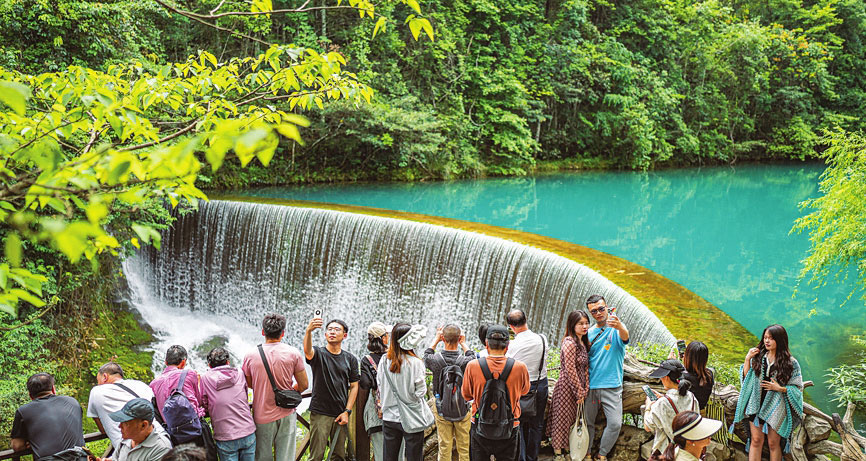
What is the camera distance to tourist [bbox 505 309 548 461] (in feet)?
12.0

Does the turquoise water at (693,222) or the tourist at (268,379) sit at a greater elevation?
the tourist at (268,379)

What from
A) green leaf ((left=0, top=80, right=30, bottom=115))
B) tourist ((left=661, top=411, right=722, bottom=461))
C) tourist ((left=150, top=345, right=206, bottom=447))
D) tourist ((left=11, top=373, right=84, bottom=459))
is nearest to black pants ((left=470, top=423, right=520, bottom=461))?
tourist ((left=661, top=411, right=722, bottom=461))

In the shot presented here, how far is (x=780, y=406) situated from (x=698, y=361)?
598 millimetres

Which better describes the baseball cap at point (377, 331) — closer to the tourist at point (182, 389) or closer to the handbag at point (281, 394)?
the handbag at point (281, 394)

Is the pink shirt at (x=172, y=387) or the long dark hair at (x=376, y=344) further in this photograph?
the long dark hair at (x=376, y=344)

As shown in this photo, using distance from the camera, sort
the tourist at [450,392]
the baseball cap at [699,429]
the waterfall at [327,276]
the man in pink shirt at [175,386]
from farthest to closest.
Answer: the waterfall at [327,276] → the tourist at [450,392] → the man in pink shirt at [175,386] → the baseball cap at [699,429]

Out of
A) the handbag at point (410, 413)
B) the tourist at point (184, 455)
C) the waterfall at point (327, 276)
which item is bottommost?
the waterfall at point (327, 276)

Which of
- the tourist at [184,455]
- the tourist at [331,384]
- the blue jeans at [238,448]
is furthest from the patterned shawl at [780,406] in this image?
the tourist at [184,455]

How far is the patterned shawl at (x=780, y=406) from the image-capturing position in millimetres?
3453

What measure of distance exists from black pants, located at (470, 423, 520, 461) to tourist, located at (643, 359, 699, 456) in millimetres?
751

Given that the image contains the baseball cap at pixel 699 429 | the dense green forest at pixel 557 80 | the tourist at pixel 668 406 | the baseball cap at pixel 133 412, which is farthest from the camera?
the dense green forest at pixel 557 80

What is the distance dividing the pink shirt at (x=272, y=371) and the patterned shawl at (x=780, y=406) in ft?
8.97

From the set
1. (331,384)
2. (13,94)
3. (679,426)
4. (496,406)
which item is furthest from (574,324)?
(13,94)

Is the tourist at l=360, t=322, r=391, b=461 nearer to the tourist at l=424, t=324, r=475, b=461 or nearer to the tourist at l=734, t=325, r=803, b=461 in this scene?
the tourist at l=424, t=324, r=475, b=461
